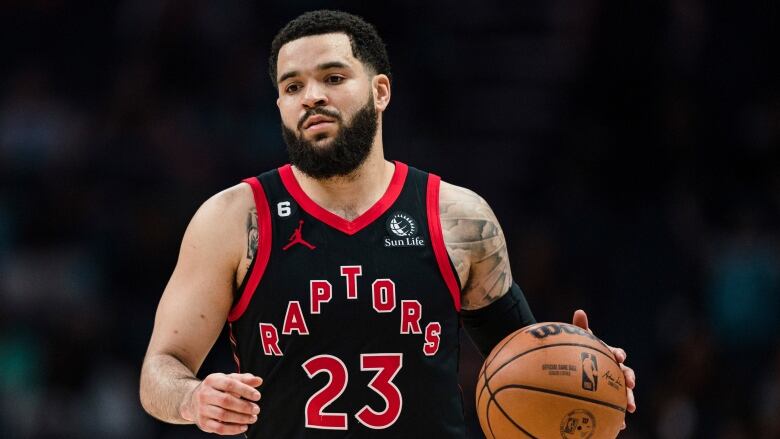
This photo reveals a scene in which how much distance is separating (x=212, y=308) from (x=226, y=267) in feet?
0.54

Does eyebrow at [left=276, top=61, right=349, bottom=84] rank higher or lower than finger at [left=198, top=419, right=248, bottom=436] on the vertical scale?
higher

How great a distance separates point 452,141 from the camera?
10469 mm

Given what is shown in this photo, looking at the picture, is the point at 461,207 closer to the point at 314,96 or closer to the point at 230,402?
the point at 314,96

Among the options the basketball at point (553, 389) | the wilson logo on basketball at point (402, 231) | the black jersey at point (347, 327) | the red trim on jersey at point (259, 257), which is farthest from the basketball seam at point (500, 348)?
the red trim on jersey at point (259, 257)

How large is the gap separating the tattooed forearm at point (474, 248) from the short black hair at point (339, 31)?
2.09 ft

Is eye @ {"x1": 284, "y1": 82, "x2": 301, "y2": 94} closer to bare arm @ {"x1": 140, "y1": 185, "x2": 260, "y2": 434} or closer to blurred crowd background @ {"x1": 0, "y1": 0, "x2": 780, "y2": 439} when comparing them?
bare arm @ {"x1": 140, "y1": 185, "x2": 260, "y2": 434}

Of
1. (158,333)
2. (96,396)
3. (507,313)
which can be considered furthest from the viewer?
(96,396)

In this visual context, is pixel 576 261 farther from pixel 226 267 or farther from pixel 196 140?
pixel 226 267

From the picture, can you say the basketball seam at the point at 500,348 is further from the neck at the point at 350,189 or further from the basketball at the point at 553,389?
the neck at the point at 350,189

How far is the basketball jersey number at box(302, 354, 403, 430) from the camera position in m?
4.23

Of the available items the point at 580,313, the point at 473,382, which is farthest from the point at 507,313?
the point at 473,382

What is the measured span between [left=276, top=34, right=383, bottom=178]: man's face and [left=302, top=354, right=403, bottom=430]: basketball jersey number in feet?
2.50

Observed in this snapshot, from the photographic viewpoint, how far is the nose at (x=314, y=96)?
4391 mm

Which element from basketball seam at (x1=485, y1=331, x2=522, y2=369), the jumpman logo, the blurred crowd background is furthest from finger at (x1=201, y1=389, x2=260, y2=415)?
the blurred crowd background
